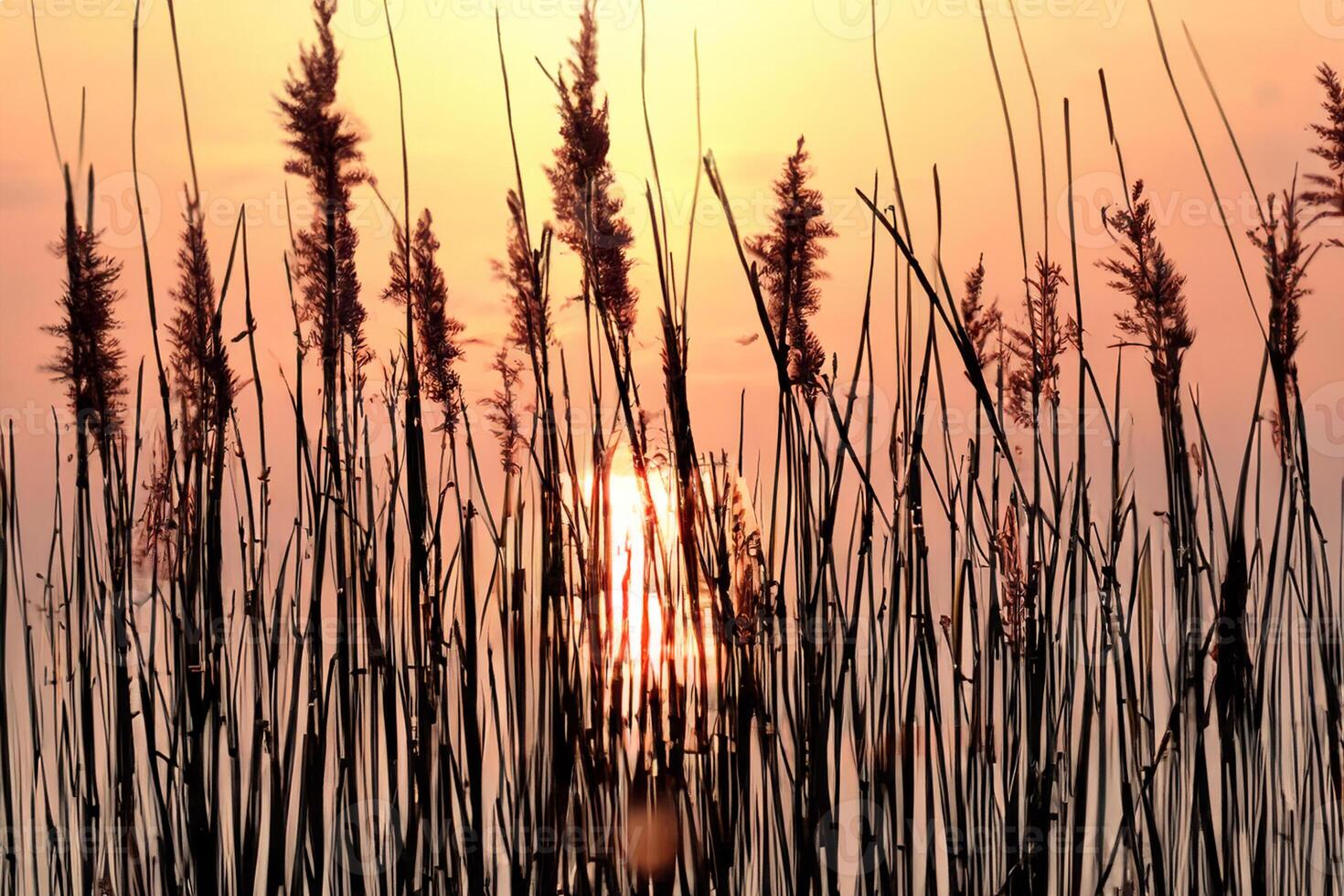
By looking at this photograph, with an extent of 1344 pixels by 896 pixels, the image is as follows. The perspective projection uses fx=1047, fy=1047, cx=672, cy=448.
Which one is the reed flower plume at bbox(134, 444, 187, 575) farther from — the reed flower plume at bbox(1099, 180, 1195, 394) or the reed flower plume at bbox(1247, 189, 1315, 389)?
the reed flower plume at bbox(1247, 189, 1315, 389)

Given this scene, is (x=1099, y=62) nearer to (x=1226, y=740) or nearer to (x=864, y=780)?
(x=1226, y=740)

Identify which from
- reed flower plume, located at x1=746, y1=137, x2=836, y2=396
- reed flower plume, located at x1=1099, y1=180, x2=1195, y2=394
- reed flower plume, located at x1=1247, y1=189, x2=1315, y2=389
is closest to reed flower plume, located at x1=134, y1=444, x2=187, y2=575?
reed flower plume, located at x1=746, y1=137, x2=836, y2=396

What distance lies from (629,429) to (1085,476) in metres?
0.63

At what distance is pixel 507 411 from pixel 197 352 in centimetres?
45

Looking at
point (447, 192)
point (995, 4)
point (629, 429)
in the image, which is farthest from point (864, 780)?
point (995, 4)

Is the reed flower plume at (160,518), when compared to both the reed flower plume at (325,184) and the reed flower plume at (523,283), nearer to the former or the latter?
the reed flower plume at (325,184)

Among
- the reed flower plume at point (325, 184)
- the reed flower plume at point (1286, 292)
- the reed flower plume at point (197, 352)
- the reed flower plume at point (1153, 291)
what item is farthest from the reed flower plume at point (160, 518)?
the reed flower plume at point (1286, 292)

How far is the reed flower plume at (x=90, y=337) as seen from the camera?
1.45 m

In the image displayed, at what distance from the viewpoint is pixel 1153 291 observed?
4.65 ft

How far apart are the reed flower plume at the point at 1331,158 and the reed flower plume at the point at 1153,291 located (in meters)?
0.25

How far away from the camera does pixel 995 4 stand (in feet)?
5.24

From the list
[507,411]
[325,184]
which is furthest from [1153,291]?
[325,184]

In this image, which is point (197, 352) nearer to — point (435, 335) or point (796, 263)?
point (435, 335)

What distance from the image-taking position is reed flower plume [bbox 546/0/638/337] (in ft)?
4.49
